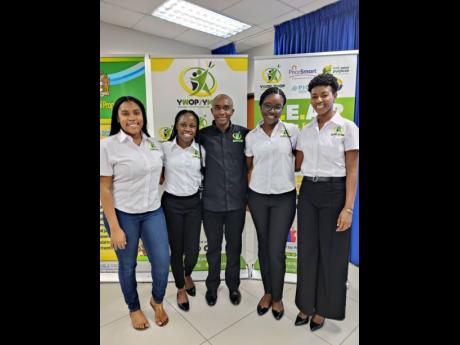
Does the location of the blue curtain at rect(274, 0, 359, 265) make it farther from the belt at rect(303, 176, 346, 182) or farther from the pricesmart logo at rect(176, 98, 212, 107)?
the pricesmart logo at rect(176, 98, 212, 107)

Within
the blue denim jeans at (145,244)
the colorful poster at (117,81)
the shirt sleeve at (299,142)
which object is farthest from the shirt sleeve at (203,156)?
the colorful poster at (117,81)

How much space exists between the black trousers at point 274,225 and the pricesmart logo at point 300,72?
1.22m

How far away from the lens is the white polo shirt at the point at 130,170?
5.06 feet

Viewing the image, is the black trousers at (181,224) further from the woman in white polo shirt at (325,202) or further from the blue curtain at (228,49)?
the blue curtain at (228,49)

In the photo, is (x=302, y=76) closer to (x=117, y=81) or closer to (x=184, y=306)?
(x=117, y=81)

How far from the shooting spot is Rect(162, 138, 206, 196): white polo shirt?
1817mm

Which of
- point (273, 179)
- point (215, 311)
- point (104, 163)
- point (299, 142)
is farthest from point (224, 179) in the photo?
point (215, 311)

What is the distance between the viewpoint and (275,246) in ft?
6.01
